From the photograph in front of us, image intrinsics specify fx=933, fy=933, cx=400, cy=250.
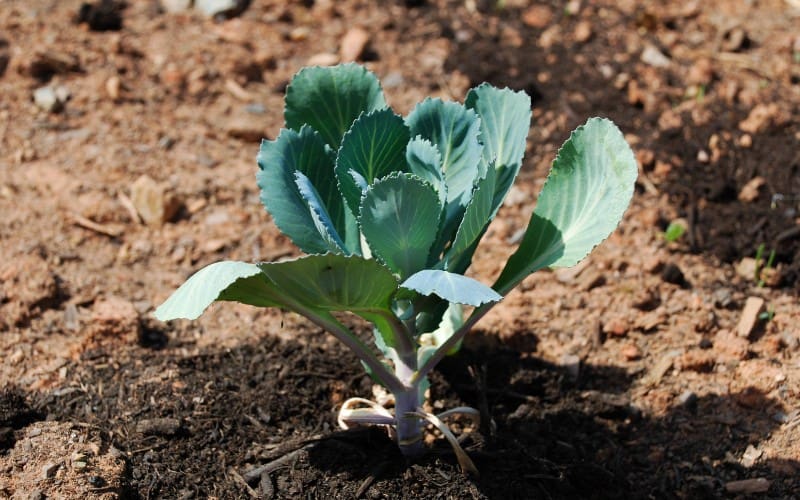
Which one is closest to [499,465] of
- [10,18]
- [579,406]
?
[579,406]

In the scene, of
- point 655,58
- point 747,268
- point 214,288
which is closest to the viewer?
point 214,288

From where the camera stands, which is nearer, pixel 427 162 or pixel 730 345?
pixel 427 162

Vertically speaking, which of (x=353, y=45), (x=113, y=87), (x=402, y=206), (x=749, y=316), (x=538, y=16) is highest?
(x=402, y=206)

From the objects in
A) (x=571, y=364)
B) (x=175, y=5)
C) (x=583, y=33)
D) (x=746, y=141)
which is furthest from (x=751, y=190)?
(x=175, y=5)

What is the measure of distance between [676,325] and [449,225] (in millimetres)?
988

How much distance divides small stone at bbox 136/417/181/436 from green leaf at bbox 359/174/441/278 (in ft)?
2.32

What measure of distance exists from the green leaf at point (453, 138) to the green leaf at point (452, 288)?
1.14 ft

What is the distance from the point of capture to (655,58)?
11.8 ft

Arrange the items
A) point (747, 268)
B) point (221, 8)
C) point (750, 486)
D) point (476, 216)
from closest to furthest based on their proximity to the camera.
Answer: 1. point (476, 216)
2. point (750, 486)
3. point (747, 268)
4. point (221, 8)

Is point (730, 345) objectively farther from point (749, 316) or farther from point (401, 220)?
point (401, 220)

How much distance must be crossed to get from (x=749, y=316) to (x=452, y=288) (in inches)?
52.5

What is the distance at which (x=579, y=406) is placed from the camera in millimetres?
2439

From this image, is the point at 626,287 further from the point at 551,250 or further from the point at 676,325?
the point at 551,250

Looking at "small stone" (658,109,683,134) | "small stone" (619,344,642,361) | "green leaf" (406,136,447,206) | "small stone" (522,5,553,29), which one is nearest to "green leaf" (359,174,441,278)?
"green leaf" (406,136,447,206)
